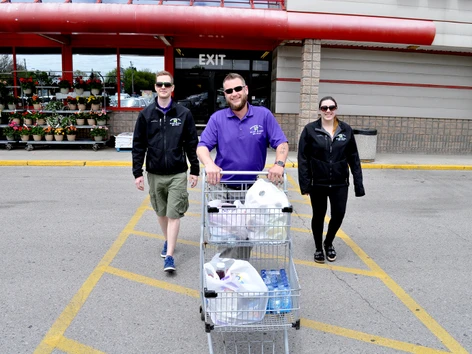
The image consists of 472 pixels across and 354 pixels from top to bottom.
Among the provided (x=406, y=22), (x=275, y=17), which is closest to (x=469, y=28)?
(x=406, y=22)

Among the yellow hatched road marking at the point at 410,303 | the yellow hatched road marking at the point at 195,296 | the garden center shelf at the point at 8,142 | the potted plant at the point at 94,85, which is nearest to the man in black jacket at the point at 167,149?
the yellow hatched road marking at the point at 195,296

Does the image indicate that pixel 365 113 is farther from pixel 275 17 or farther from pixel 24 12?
pixel 24 12

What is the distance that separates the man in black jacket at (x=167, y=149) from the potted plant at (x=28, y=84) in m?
10.3

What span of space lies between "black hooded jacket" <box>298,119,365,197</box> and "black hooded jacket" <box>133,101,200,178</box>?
129 centimetres

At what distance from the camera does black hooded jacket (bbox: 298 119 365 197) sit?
476cm

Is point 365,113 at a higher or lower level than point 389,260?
higher

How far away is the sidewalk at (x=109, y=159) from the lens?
36.8 ft

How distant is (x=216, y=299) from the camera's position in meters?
2.90

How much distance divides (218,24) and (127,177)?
4.63 metres

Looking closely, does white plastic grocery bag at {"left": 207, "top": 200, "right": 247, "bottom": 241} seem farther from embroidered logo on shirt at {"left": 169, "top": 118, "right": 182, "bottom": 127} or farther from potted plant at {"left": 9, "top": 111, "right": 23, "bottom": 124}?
potted plant at {"left": 9, "top": 111, "right": 23, "bottom": 124}

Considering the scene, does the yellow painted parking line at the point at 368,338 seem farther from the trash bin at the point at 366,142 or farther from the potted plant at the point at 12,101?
the potted plant at the point at 12,101

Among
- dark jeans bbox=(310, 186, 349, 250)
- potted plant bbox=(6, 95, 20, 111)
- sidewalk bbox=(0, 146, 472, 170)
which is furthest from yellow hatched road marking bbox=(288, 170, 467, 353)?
potted plant bbox=(6, 95, 20, 111)

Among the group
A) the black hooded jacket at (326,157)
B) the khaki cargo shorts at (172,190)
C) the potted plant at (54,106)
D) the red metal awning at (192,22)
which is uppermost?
the red metal awning at (192,22)

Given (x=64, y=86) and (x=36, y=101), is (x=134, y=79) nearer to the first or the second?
(x=64, y=86)
